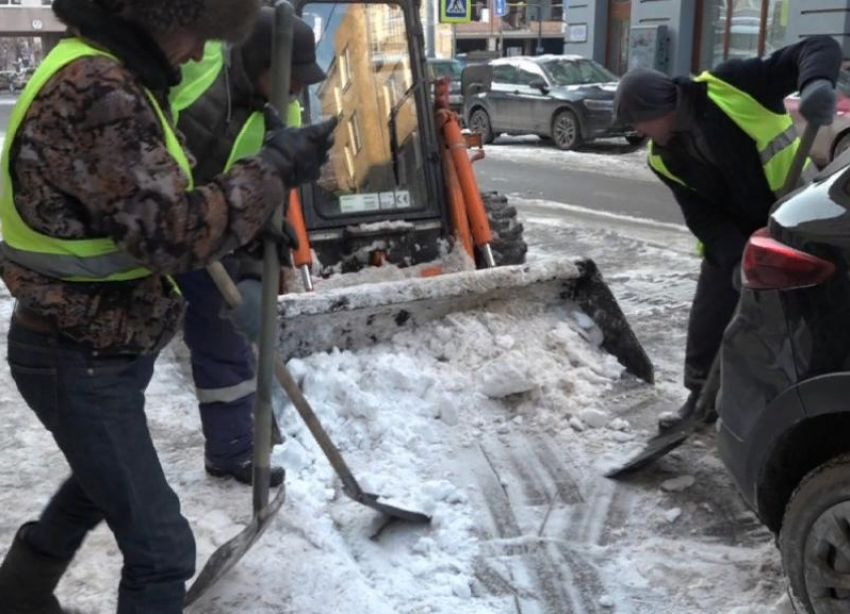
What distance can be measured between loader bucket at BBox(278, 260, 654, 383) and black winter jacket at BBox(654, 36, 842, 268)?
1.10 m

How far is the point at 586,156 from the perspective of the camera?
15992 millimetres

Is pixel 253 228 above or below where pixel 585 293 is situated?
above

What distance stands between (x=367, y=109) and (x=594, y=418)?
2289 millimetres

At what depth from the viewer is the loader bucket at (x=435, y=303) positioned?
15.1 ft

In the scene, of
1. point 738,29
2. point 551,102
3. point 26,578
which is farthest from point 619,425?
point 738,29

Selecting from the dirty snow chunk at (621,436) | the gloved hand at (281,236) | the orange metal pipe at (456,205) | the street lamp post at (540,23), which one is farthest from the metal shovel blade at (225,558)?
the street lamp post at (540,23)

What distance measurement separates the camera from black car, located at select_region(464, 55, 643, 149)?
54.5ft

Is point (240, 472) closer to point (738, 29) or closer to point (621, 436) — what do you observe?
point (621, 436)

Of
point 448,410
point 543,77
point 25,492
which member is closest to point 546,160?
point 543,77

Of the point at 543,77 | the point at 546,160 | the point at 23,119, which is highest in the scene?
the point at 23,119

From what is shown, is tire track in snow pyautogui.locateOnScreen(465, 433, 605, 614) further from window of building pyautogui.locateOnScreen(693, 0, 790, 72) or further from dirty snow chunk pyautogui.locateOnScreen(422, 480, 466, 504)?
window of building pyautogui.locateOnScreen(693, 0, 790, 72)

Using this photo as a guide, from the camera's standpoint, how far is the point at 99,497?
2.28m

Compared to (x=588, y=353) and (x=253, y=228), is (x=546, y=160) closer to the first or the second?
(x=588, y=353)

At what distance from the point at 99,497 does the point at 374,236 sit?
139 inches
